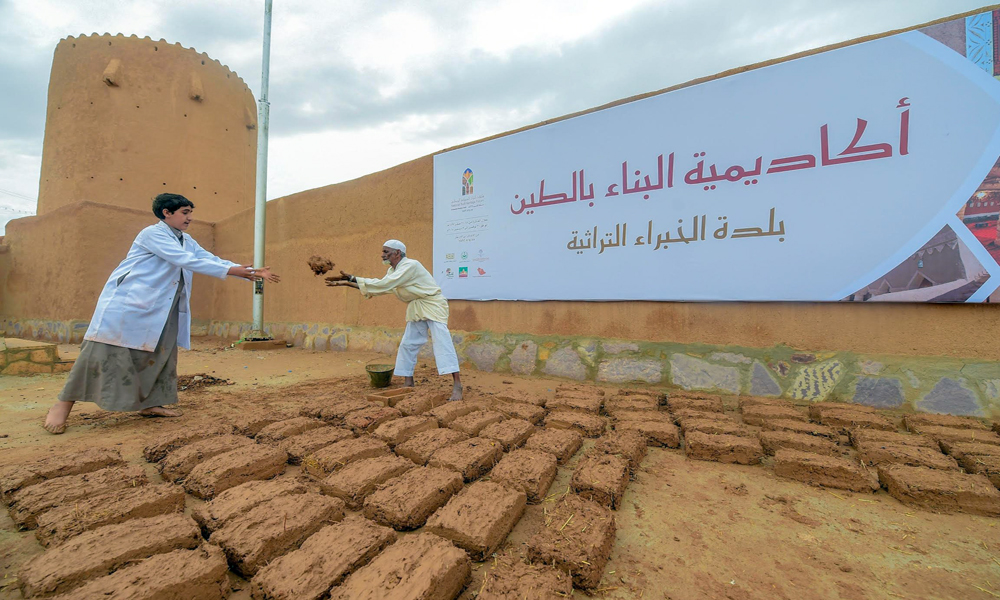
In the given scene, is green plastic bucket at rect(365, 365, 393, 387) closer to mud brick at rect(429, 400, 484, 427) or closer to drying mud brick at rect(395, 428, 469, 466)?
mud brick at rect(429, 400, 484, 427)

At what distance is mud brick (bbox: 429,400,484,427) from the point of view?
2.65m

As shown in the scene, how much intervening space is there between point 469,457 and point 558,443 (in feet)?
1.70

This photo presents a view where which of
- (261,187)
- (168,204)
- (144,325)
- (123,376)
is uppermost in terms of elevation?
(261,187)

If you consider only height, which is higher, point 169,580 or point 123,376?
point 123,376

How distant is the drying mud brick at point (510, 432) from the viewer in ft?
7.60

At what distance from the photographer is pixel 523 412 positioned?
9.41 feet

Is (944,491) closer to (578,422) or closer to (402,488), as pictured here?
(578,422)

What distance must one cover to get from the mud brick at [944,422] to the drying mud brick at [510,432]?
2.34m

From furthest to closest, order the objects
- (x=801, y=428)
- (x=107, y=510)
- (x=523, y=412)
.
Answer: (x=523, y=412) < (x=801, y=428) < (x=107, y=510)

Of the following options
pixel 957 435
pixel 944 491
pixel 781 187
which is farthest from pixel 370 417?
pixel 781 187

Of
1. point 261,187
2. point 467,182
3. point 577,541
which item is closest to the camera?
point 577,541

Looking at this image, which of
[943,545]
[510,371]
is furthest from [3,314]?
[943,545]

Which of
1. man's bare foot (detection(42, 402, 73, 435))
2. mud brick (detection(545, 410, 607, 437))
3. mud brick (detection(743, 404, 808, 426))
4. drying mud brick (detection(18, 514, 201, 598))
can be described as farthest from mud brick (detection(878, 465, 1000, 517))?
man's bare foot (detection(42, 402, 73, 435))

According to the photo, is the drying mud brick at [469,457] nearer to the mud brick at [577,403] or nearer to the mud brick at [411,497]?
the mud brick at [411,497]
